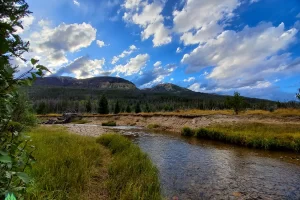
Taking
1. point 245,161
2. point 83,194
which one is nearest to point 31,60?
point 83,194

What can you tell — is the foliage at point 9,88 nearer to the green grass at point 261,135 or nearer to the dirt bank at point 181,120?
the green grass at point 261,135

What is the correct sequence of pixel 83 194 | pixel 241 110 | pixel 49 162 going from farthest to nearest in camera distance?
pixel 241 110, pixel 49 162, pixel 83 194

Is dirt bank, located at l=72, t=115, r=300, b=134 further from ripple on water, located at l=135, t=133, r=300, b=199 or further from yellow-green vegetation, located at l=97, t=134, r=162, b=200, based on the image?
yellow-green vegetation, located at l=97, t=134, r=162, b=200

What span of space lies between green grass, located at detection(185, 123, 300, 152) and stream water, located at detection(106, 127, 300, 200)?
129 inches

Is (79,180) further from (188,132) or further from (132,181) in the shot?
(188,132)

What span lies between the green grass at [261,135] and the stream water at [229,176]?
3.28m

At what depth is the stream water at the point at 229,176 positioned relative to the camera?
9.84m

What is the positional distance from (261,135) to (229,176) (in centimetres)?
1453

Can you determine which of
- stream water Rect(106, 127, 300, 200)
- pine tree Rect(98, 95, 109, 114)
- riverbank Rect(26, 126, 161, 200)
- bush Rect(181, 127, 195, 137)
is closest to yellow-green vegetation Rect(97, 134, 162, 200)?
riverbank Rect(26, 126, 161, 200)

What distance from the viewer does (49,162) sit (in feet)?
26.8

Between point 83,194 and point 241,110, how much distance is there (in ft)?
179

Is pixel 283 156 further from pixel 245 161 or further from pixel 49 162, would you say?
pixel 49 162

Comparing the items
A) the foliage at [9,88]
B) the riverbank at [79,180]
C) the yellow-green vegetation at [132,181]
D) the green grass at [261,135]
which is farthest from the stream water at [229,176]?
the foliage at [9,88]

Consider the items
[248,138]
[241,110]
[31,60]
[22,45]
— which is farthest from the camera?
[241,110]
